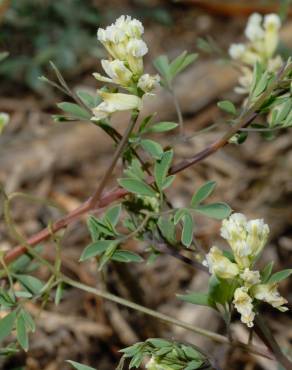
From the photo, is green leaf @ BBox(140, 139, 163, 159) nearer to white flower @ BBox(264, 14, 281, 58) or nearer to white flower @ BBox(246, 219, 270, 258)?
white flower @ BBox(246, 219, 270, 258)

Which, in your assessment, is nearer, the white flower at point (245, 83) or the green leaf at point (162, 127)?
the green leaf at point (162, 127)

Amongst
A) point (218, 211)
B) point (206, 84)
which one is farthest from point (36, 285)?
point (206, 84)

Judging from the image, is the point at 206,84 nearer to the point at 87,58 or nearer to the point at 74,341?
the point at 87,58

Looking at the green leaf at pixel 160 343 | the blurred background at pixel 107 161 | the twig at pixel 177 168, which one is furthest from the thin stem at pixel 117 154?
the blurred background at pixel 107 161

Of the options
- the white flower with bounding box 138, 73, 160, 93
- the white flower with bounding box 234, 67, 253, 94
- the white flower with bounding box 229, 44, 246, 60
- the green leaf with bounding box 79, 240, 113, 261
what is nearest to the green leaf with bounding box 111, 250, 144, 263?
the green leaf with bounding box 79, 240, 113, 261

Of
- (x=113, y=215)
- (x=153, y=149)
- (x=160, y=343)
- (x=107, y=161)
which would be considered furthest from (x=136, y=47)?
(x=107, y=161)

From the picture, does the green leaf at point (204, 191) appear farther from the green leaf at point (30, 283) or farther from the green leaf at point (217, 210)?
the green leaf at point (30, 283)
